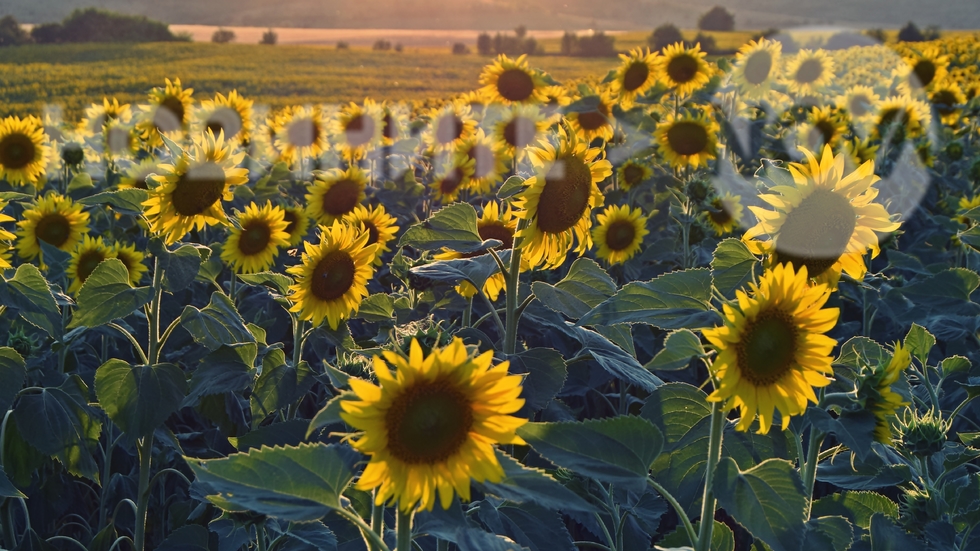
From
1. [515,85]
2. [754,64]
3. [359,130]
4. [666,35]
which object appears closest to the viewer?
[515,85]

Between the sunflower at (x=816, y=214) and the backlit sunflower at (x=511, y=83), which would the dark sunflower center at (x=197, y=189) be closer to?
the sunflower at (x=816, y=214)

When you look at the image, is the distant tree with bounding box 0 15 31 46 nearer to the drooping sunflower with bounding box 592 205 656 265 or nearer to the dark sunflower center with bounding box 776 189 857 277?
the drooping sunflower with bounding box 592 205 656 265

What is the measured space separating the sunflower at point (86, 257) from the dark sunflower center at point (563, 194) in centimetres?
247

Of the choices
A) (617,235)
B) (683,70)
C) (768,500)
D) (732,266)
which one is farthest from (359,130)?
(768,500)

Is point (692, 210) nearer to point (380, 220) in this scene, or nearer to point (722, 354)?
point (380, 220)

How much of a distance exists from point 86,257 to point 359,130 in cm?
311

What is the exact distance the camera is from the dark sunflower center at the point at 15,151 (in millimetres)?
5035

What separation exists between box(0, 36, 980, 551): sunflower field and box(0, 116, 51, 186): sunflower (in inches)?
0.6

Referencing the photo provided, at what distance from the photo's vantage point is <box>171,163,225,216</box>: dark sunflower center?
2559 millimetres

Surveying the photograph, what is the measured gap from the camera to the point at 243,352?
233 centimetres

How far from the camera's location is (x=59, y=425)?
2357 millimetres

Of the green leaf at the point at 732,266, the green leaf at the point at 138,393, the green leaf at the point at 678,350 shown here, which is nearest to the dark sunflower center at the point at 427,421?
the green leaf at the point at 678,350

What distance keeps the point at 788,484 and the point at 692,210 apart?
11.0 feet

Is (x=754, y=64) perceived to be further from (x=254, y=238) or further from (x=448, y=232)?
(x=448, y=232)
